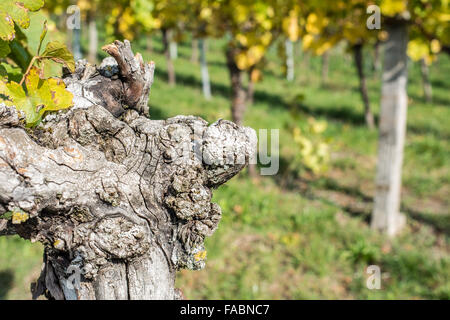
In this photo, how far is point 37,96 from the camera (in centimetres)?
109

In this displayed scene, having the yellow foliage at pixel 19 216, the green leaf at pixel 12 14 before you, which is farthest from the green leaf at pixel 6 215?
the green leaf at pixel 12 14

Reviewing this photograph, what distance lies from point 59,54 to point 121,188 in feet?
1.50

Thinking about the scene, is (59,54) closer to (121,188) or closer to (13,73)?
(13,73)

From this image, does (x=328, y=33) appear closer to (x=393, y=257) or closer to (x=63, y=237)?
(x=393, y=257)

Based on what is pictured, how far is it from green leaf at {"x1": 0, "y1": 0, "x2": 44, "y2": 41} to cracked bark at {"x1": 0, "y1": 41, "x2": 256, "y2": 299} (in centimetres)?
22

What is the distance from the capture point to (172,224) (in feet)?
3.80

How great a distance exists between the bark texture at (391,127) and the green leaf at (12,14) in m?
4.21

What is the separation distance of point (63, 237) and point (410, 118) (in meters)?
10.7

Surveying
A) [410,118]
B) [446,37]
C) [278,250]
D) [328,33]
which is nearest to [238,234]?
[278,250]

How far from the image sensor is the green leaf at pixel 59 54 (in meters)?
1.16

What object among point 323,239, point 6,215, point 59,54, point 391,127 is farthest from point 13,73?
point 391,127

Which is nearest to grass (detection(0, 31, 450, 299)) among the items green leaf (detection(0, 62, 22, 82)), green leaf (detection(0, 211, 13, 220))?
green leaf (detection(0, 62, 22, 82))

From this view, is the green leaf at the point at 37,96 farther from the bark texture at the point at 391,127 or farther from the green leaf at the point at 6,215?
the bark texture at the point at 391,127

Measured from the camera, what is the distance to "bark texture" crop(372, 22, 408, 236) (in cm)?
445
